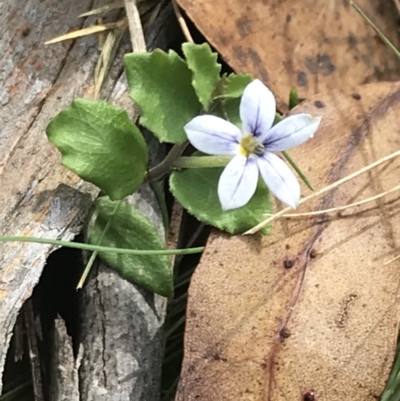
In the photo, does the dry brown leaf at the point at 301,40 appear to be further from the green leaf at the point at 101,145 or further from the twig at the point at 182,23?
the green leaf at the point at 101,145

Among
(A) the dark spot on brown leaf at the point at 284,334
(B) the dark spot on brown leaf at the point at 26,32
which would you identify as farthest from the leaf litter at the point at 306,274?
(B) the dark spot on brown leaf at the point at 26,32

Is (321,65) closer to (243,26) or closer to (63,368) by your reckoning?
(243,26)

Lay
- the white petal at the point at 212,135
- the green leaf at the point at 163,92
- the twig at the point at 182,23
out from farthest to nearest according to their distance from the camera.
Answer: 1. the twig at the point at 182,23
2. the green leaf at the point at 163,92
3. the white petal at the point at 212,135

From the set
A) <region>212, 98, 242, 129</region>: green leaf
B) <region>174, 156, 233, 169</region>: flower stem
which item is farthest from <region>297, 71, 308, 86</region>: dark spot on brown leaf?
<region>174, 156, 233, 169</region>: flower stem

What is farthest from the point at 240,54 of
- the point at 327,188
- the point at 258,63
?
the point at 327,188

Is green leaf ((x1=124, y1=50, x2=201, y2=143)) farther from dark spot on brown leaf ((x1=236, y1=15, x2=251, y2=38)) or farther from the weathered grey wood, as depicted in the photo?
the weathered grey wood

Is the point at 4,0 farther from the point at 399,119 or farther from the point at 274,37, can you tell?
the point at 399,119
